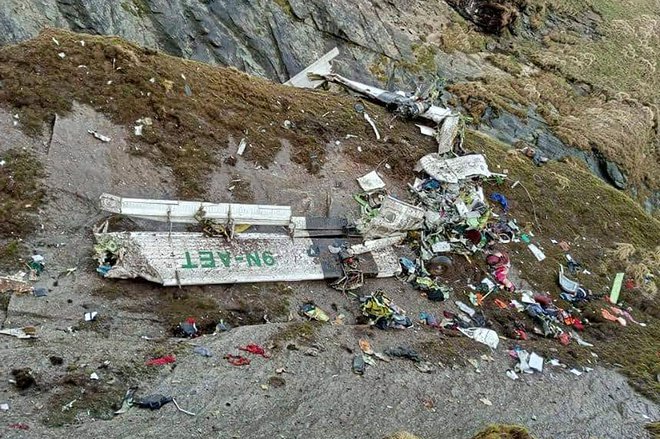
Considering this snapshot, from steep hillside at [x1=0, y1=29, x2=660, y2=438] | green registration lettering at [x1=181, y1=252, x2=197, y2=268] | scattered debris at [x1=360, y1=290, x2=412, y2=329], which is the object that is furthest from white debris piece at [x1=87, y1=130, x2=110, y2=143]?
scattered debris at [x1=360, y1=290, x2=412, y2=329]

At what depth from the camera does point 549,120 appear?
2147cm

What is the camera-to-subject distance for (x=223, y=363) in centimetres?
694

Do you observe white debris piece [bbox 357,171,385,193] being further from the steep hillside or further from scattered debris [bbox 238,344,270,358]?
scattered debris [bbox 238,344,270,358]

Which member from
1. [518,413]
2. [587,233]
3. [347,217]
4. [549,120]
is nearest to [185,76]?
[347,217]

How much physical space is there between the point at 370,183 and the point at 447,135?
2.55m

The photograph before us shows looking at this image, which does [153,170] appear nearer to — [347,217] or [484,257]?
[347,217]

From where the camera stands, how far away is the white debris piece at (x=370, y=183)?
11.4 meters

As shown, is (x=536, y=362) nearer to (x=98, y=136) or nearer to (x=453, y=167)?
(x=453, y=167)

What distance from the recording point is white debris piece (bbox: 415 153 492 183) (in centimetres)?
1206

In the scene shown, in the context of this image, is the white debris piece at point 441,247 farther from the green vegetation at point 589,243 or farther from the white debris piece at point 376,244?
the green vegetation at point 589,243

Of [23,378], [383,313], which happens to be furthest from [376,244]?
[23,378]

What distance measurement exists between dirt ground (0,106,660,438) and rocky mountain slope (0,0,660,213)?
9.28 meters

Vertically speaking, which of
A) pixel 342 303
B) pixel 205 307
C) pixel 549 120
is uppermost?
pixel 205 307

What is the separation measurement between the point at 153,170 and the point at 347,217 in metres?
3.66
